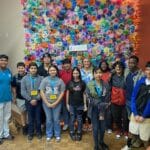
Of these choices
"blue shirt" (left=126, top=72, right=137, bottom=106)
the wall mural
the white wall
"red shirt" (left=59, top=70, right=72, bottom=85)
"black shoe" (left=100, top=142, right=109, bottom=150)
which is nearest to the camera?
"black shoe" (left=100, top=142, right=109, bottom=150)

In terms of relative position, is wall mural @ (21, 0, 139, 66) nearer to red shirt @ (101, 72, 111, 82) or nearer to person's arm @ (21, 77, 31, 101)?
red shirt @ (101, 72, 111, 82)

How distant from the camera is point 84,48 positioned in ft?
18.7

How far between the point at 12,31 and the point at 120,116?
2.76 meters

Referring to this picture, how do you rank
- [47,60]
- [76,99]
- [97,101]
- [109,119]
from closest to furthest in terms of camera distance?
[97,101] < [76,99] < [109,119] < [47,60]

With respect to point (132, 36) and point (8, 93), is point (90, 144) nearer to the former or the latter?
point (8, 93)

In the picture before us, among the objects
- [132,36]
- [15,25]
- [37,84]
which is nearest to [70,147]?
[37,84]

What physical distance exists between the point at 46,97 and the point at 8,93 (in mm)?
568

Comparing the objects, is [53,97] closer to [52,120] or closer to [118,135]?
[52,120]

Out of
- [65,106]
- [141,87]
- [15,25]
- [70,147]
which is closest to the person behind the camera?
[141,87]

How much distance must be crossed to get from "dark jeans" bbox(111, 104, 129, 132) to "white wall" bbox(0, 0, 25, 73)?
2242mm

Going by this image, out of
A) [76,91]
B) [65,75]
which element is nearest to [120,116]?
[76,91]

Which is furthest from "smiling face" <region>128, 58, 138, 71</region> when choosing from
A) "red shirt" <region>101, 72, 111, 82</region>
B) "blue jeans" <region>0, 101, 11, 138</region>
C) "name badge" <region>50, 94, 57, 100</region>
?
"blue jeans" <region>0, 101, 11, 138</region>

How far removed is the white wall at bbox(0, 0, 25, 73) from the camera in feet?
19.7

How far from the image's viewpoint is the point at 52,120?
15.8 ft
